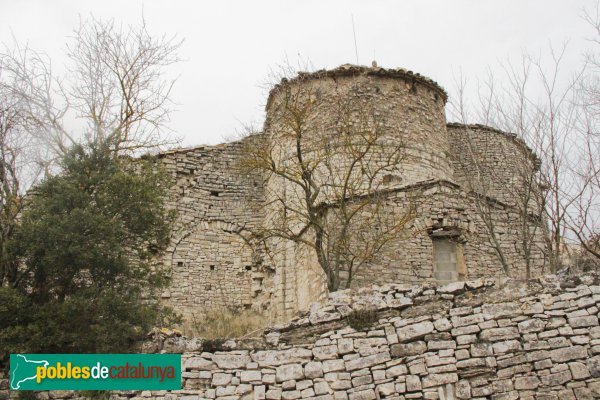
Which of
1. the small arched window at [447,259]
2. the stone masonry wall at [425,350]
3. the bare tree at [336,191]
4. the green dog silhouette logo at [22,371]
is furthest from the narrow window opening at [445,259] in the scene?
the green dog silhouette logo at [22,371]

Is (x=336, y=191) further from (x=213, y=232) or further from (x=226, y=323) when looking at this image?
(x=213, y=232)

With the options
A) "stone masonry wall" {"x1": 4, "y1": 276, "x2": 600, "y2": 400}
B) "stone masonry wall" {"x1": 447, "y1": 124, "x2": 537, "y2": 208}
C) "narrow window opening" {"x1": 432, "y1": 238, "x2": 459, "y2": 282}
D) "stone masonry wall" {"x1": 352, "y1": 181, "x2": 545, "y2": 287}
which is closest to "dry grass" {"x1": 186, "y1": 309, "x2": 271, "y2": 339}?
"stone masonry wall" {"x1": 352, "y1": 181, "x2": 545, "y2": 287}

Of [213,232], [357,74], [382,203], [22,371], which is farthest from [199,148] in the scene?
[22,371]

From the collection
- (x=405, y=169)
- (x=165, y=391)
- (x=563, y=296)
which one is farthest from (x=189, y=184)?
(x=563, y=296)

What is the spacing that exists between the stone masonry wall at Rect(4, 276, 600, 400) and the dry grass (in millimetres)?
4575

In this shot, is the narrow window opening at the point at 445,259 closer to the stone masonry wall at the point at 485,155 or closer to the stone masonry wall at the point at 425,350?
→ the stone masonry wall at the point at 425,350

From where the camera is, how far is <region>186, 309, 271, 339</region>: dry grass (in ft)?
45.7

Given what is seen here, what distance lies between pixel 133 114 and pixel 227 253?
4.93 meters

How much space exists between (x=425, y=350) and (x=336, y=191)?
201 inches

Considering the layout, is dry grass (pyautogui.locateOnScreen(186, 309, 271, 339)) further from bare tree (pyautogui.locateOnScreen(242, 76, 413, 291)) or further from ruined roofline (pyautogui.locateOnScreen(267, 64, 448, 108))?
ruined roofline (pyautogui.locateOnScreen(267, 64, 448, 108))

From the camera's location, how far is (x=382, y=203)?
13.2m

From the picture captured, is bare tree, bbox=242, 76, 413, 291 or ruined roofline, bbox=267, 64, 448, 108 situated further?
ruined roofline, bbox=267, 64, 448, 108

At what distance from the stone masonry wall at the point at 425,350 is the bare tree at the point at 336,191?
2540 mm

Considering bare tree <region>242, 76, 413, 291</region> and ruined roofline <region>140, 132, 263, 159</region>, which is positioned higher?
ruined roofline <region>140, 132, 263, 159</region>
